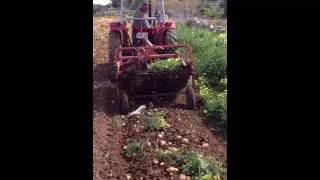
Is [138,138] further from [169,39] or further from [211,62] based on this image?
[211,62]

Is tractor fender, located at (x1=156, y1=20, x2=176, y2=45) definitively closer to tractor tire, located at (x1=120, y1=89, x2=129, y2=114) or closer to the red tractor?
the red tractor

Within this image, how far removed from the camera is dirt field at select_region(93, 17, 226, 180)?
4395 mm

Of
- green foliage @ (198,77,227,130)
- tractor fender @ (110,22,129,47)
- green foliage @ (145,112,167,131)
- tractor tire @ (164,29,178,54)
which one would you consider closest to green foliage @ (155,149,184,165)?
green foliage @ (145,112,167,131)

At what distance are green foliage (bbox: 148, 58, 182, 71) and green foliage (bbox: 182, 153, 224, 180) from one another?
211 centimetres

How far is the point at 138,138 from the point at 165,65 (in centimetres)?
148

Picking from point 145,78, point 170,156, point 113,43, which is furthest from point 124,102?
point 170,156

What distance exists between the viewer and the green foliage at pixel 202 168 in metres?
4.14

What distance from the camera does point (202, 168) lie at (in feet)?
13.8

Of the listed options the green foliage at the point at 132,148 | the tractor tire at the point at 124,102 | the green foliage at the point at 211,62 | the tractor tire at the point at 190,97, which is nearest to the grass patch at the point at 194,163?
the green foliage at the point at 132,148

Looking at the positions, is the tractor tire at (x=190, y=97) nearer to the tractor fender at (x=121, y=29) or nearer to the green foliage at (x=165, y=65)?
the green foliage at (x=165, y=65)

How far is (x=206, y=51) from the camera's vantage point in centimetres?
914
